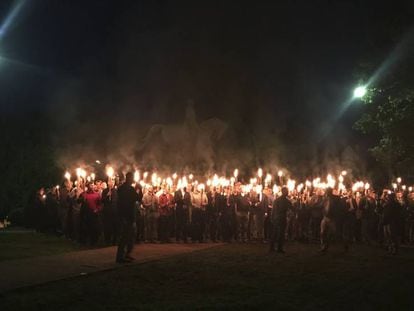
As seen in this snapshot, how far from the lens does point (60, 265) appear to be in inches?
439

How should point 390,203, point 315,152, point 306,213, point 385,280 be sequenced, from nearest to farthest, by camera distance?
point 385,280
point 390,203
point 306,213
point 315,152

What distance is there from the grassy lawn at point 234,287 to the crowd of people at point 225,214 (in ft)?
10.0

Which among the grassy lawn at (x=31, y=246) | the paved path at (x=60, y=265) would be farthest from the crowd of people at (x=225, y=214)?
the paved path at (x=60, y=265)

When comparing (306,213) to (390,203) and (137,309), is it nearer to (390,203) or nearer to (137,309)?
(390,203)

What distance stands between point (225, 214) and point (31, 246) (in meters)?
7.17

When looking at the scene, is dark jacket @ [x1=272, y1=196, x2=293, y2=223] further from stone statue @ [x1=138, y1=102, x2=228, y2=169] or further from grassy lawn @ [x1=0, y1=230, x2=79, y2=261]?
stone statue @ [x1=138, y1=102, x2=228, y2=169]

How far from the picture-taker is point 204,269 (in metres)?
11.5

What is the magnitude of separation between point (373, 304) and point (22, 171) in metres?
25.4

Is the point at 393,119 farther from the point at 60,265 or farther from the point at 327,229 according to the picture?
the point at 60,265

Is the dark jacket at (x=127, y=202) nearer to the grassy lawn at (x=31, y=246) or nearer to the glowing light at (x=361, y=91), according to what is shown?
the grassy lawn at (x=31, y=246)

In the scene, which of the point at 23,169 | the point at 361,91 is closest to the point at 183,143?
the point at 23,169

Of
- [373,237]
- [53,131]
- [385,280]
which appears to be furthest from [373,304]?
[53,131]

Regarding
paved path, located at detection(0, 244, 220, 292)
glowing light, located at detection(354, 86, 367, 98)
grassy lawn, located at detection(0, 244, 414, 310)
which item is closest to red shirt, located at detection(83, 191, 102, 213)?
paved path, located at detection(0, 244, 220, 292)

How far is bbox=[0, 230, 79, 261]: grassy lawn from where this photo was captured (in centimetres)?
1343
